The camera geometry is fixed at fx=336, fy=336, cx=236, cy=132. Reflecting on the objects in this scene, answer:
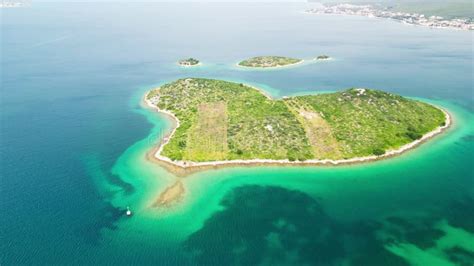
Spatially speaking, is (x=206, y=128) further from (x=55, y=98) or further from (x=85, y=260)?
(x=55, y=98)

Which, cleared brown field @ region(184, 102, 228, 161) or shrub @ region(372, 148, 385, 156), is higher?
shrub @ region(372, 148, 385, 156)

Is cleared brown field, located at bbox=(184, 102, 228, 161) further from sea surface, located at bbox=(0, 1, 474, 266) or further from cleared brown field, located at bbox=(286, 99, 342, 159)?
cleared brown field, located at bbox=(286, 99, 342, 159)

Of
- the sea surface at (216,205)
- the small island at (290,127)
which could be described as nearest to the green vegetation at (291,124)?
the small island at (290,127)

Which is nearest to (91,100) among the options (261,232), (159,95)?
(159,95)

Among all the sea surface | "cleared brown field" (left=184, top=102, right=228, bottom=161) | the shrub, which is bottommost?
the sea surface

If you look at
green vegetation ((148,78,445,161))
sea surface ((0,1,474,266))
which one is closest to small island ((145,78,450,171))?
green vegetation ((148,78,445,161))

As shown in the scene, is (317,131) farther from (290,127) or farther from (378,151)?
(378,151)

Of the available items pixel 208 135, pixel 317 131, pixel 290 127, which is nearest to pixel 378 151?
pixel 317 131
